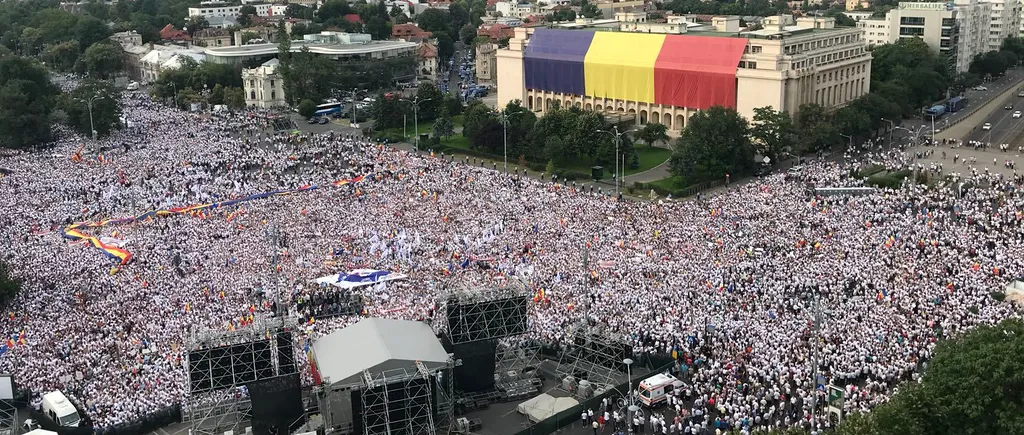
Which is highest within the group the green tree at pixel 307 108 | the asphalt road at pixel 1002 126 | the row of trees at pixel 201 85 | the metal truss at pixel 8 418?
the row of trees at pixel 201 85

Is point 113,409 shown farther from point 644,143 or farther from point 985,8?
point 985,8

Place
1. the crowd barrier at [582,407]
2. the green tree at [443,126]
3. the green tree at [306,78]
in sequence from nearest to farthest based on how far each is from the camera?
the crowd barrier at [582,407] < the green tree at [443,126] < the green tree at [306,78]

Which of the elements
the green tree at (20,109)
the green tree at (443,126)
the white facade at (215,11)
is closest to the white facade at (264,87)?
the green tree at (20,109)

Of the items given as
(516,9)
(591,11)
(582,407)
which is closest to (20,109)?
(582,407)

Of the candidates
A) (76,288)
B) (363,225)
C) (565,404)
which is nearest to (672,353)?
(565,404)

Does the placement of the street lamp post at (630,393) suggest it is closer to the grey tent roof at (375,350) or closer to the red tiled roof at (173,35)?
the grey tent roof at (375,350)

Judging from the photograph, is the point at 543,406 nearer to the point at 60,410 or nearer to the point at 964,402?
the point at 964,402
